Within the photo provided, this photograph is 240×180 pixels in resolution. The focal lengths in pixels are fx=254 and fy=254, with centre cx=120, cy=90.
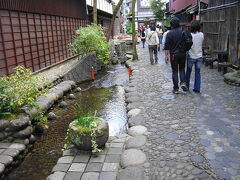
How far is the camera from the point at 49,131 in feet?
25.8

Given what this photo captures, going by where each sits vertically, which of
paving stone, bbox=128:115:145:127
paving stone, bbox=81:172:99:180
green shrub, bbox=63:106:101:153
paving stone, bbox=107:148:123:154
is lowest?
paving stone, bbox=81:172:99:180

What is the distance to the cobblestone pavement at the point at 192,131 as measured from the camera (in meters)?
4.31

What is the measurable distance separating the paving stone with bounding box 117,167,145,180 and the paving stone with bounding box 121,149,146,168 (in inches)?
6.8

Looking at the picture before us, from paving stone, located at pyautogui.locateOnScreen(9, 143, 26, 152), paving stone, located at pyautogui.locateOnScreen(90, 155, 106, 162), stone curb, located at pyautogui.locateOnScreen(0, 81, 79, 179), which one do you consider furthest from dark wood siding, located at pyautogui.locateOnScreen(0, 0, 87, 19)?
paving stone, located at pyautogui.locateOnScreen(90, 155, 106, 162)

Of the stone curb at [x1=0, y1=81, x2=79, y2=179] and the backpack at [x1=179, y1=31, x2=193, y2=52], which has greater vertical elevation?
the backpack at [x1=179, y1=31, x2=193, y2=52]

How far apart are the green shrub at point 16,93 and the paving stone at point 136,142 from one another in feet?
10.1

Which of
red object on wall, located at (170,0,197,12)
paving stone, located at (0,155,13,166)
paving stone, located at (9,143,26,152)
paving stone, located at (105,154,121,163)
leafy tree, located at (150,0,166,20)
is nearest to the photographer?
paving stone, located at (105,154,121,163)

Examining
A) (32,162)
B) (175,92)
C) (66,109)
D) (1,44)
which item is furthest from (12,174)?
(1,44)

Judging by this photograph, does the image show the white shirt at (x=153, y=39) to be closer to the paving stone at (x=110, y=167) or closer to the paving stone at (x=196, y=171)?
the paving stone at (x=110, y=167)

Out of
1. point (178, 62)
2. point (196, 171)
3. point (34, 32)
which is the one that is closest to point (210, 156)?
point (196, 171)

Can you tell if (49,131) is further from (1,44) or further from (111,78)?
(111,78)

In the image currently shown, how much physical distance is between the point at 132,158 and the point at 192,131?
1727mm

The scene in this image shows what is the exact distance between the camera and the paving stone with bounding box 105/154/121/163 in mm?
4910

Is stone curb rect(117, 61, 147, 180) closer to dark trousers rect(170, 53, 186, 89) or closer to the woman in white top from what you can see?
dark trousers rect(170, 53, 186, 89)
